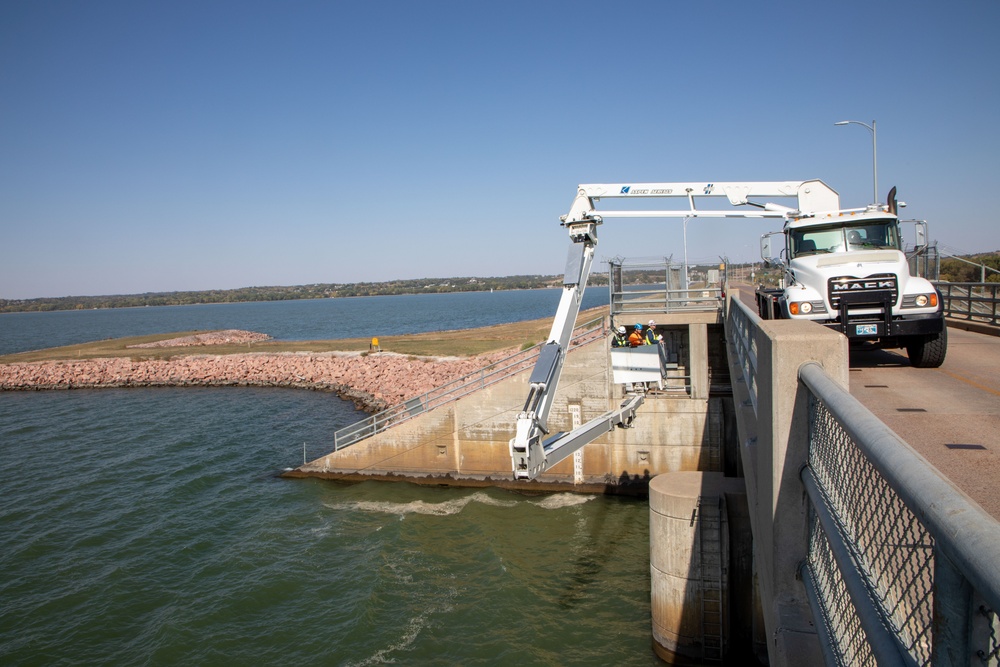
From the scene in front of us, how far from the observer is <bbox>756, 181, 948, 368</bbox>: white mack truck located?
36.5ft

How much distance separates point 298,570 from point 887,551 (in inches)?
632

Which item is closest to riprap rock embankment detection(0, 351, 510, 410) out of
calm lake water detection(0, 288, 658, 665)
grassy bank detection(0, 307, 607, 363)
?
grassy bank detection(0, 307, 607, 363)

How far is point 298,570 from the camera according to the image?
16.6 m

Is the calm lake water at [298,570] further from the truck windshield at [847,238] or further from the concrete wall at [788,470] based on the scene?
the concrete wall at [788,470]

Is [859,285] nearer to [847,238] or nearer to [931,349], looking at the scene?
[931,349]

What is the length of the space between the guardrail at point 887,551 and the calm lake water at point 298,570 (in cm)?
998

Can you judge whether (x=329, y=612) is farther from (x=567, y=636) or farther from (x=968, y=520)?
(x=968, y=520)

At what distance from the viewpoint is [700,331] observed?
20.8 metres

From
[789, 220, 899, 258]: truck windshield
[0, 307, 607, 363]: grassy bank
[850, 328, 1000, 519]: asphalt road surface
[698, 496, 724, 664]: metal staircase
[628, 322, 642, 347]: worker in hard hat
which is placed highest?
[789, 220, 899, 258]: truck windshield

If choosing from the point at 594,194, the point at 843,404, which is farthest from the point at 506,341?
the point at 843,404

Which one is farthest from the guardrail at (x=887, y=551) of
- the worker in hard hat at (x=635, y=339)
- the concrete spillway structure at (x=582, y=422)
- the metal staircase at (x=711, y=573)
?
the concrete spillway structure at (x=582, y=422)

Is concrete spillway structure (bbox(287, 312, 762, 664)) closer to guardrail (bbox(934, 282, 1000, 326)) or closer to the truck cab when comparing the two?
the truck cab

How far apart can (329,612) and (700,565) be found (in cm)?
812

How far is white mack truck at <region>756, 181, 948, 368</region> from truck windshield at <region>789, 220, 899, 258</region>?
18 millimetres
